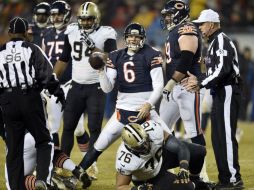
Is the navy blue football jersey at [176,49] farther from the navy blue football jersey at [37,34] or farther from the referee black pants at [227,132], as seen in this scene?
the navy blue football jersey at [37,34]

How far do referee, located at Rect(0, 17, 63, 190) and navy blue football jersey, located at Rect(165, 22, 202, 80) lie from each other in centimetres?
145

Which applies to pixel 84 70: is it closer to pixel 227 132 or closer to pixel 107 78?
pixel 107 78

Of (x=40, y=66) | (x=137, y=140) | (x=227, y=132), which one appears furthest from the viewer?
(x=227, y=132)

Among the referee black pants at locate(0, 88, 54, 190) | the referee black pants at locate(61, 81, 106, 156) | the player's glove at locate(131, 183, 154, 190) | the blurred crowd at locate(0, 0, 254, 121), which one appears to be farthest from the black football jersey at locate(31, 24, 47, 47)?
the blurred crowd at locate(0, 0, 254, 121)

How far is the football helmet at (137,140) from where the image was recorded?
21.5 feet

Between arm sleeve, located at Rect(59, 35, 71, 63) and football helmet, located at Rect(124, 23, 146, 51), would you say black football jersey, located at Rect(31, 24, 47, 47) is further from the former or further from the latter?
football helmet, located at Rect(124, 23, 146, 51)

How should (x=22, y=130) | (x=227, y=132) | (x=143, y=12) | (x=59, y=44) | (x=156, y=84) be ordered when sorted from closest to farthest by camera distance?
(x=22, y=130) < (x=156, y=84) < (x=227, y=132) < (x=59, y=44) < (x=143, y=12)

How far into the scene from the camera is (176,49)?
8.07 m

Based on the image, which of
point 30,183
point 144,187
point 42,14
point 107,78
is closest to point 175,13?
point 107,78

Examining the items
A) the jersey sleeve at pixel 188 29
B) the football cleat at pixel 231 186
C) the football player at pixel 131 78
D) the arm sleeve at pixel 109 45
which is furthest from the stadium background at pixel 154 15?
the football player at pixel 131 78

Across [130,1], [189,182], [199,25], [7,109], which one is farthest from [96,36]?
[130,1]

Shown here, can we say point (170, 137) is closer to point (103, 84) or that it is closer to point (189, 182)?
point (189, 182)

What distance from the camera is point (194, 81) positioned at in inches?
312

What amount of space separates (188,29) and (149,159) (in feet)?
5.89
